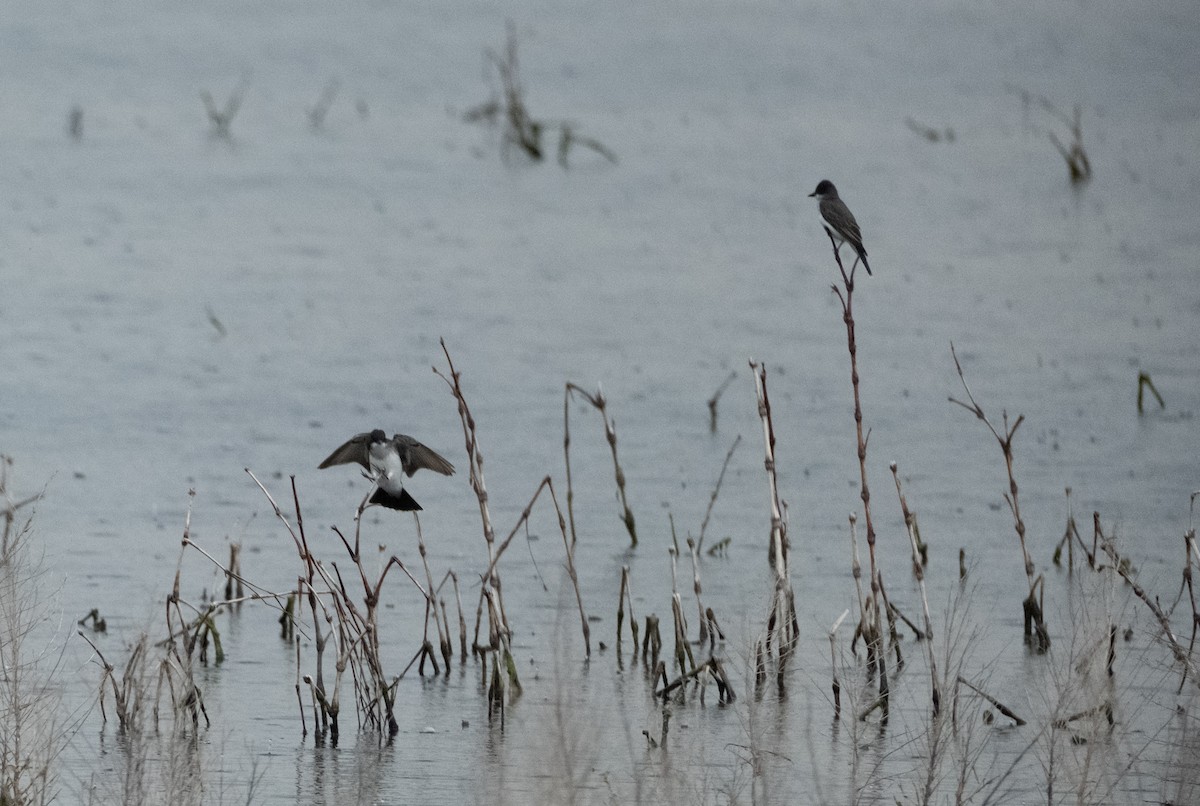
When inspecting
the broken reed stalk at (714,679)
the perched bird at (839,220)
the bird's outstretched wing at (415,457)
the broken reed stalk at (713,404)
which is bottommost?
the broken reed stalk at (714,679)

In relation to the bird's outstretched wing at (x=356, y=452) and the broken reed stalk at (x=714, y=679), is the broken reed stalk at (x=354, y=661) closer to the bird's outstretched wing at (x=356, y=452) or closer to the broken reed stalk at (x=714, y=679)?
the bird's outstretched wing at (x=356, y=452)

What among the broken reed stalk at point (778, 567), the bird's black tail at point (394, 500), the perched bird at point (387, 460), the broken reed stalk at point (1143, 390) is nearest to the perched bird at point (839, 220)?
the broken reed stalk at point (778, 567)

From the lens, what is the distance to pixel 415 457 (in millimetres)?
6289

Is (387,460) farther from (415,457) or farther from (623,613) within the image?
(623,613)

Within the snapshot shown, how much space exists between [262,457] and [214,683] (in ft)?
11.7

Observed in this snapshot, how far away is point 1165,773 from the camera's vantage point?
5516 millimetres

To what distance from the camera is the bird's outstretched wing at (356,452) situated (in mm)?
6129

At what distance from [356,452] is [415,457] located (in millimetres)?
197

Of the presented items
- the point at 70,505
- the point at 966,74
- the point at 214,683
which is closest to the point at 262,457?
the point at 70,505

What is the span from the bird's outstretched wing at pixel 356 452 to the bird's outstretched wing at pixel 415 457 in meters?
0.10

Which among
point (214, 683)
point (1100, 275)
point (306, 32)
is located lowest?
point (214, 683)

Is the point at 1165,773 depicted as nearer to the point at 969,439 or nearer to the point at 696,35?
the point at 969,439

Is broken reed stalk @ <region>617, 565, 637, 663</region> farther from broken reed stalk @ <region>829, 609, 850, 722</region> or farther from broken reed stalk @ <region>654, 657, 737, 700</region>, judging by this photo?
broken reed stalk @ <region>829, 609, 850, 722</region>

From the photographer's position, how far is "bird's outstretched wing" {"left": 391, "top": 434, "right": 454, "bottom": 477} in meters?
6.20
